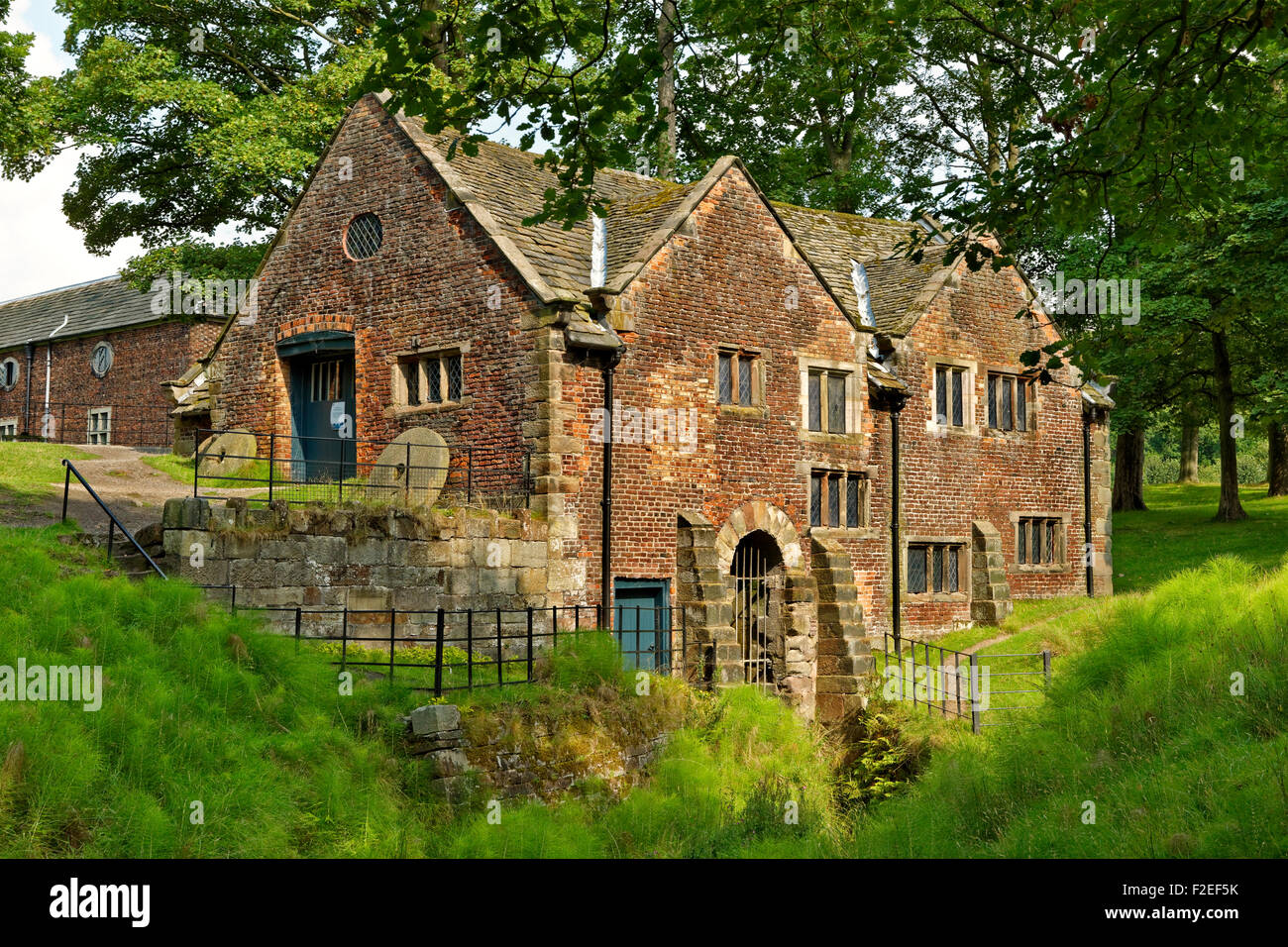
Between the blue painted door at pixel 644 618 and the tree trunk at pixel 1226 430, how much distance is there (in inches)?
806

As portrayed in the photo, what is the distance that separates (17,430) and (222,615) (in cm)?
3419

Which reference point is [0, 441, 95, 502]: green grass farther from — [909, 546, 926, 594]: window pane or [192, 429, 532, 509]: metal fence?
[909, 546, 926, 594]: window pane

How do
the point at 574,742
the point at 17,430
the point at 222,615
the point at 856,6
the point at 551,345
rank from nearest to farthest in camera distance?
the point at 856,6 → the point at 222,615 → the point at 574,742 → the point at 551,345 → the point at 17,430

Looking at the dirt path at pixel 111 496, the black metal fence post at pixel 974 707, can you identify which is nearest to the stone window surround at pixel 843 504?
the black metal fence post at pixel 974 707

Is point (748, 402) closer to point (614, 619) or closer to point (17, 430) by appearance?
point (614, 619)

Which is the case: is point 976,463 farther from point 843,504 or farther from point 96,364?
point 96,364

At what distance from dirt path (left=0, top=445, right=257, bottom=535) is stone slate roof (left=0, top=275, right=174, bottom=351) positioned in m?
17.4

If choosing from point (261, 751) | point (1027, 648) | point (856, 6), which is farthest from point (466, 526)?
point (1027, 648)

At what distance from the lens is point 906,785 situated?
1838 cm

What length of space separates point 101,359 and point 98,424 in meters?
2.30

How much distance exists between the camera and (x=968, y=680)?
22.7 m

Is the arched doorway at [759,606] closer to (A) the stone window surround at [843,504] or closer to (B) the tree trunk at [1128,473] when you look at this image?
(A) the stone window surround at [843,504]

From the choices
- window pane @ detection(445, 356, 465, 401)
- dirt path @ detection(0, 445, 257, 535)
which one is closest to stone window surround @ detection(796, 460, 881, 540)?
window pane @ detection(445, 356, 465, 401)

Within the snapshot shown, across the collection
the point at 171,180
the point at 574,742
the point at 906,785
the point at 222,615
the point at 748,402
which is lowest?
the point at 906,785
